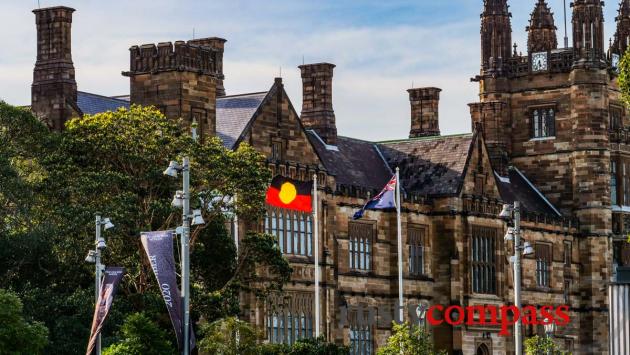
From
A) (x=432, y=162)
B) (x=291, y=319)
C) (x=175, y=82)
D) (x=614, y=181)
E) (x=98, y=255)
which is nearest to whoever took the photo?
(x=98, y=255)

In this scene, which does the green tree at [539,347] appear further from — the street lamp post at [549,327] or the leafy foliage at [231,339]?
the leafy foliage at [231,339]

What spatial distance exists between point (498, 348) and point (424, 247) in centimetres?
777

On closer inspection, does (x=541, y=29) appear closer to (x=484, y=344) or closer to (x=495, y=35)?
(x=495, y=35)

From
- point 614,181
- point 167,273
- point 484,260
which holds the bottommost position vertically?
point 167,273

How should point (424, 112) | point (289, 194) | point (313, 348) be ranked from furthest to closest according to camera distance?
point (424, 112), point (289, 194), point (313, 348)

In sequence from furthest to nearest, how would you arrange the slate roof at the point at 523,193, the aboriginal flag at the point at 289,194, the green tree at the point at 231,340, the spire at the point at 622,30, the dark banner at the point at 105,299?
the spire at the point at 622,30, the slate roof at the point at 523,193, the aboriginal flag at the point at 289,194, the green tree at the point at 231,340, the dark banner at the point at 105,299

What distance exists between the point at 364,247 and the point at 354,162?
6253mm

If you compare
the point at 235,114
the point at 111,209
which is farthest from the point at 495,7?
the point at 111,209

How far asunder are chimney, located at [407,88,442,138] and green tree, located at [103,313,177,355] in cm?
4998

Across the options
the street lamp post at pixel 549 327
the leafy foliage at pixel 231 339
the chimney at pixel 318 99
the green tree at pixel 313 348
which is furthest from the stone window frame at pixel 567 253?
the leafy foliage at pixel 231 339

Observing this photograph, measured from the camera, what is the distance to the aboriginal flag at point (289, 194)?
82812mm

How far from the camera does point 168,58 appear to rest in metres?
80.6

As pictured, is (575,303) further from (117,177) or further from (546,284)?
(117,177)

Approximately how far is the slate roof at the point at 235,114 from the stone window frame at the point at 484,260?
19.7 meters
